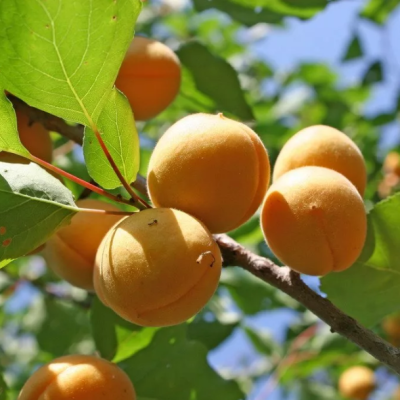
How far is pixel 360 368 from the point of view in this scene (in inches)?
107

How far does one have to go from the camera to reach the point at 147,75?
1.40m

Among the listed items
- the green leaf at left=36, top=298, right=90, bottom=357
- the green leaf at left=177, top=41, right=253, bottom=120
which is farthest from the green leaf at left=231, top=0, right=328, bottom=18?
→ the green leaf at left=36, top=298, right=90, bottom=357

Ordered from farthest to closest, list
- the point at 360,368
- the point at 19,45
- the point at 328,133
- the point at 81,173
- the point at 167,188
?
the point at 360,368, the point at 81,173, the point at 328,133, the point at 167,188, the point at 19,45

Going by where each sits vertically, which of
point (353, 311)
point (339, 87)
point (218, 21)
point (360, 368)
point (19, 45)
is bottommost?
point (360, 368)

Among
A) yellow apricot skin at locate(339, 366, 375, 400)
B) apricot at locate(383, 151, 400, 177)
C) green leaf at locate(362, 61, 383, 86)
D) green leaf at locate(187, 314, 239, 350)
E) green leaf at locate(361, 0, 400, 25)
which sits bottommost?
yellow apricot skin at locate(339, 366, 375, 400)

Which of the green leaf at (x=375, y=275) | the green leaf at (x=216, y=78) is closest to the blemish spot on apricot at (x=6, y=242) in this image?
the green leaf at (x=375, y=275)

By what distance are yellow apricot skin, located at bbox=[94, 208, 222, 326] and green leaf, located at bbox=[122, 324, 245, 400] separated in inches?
18.0

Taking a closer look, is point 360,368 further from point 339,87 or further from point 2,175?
point 2,175

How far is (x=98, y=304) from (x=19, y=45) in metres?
0.69

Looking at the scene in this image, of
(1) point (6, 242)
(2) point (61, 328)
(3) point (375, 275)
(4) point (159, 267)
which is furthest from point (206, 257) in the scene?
(2) point (61, 328)

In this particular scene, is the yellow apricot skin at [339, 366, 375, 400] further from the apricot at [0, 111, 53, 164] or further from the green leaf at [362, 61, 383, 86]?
the apricot at [0, 111, 53, 164]

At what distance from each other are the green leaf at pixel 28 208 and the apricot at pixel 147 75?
1.41 ft

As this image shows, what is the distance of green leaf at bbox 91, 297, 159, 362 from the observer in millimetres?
1393

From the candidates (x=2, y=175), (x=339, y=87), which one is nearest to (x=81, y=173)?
(x=2, y=175)
